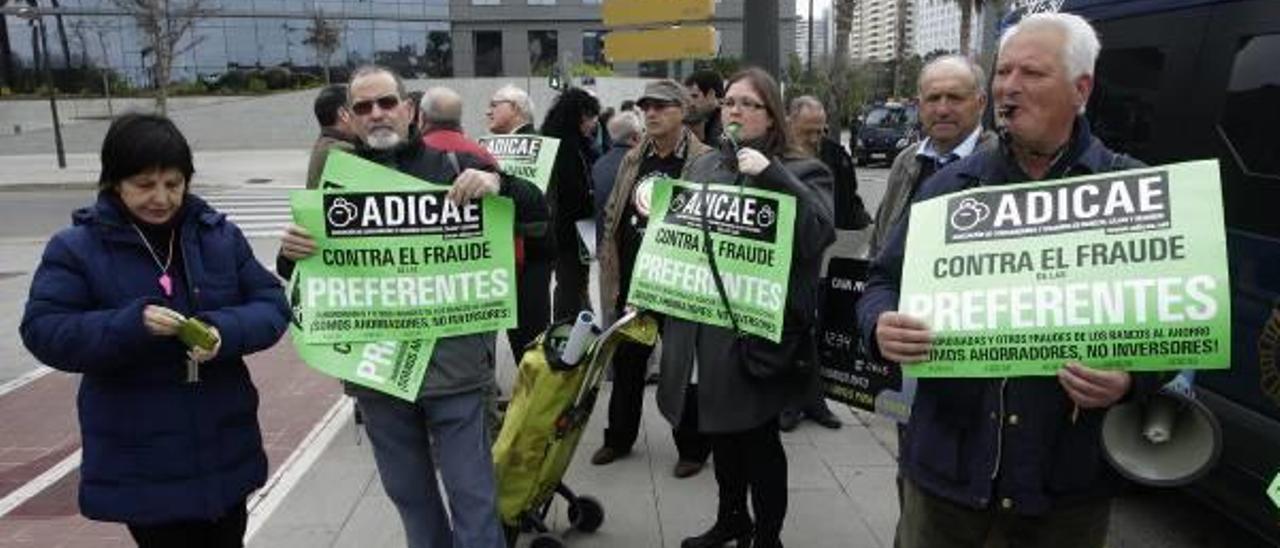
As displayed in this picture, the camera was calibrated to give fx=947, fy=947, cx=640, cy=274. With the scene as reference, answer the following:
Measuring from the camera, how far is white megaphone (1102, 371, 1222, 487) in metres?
2.14

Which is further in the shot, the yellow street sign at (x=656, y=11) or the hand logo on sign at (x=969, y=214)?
the yellow street sign at (x=656, y=11)

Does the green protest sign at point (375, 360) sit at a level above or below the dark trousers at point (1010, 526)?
above

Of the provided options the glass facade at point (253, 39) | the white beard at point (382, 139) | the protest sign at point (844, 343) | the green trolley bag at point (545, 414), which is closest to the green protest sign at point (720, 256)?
the green trolley bag at point (545, 414)

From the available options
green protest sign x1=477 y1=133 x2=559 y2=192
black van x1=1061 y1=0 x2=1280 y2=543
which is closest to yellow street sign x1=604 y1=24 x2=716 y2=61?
green protest sign x1=477 y1=133 x2=559 y2=192

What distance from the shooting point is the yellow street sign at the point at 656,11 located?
11609 millimetres

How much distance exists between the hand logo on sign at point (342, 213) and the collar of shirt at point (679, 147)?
1.89 meters

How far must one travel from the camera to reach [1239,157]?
3.63 meters

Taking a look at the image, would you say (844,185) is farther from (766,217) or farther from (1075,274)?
(1075,274)

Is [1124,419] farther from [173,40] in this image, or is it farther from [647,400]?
[173,40]

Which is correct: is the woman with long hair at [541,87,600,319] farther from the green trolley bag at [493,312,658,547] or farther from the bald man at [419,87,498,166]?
the green trolley bag at [493,312,658,547]

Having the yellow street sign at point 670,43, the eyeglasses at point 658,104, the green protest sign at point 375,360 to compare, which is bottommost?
the green protest sign at point 375,360

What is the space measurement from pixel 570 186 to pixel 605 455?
5.33 ft

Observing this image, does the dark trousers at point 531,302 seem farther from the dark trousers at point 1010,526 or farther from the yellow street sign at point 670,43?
the yellow street sign at point 670,43

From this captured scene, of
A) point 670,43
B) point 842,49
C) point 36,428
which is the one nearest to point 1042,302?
point 36,428
